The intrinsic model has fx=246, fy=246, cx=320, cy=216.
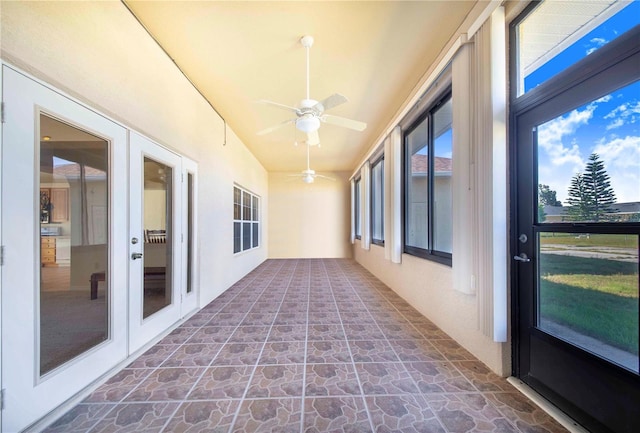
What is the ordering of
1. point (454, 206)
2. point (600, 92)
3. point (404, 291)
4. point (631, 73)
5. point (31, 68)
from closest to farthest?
point (631, 73)
point (600, 92)
point (31, 68)
point (454, 206)
point (404, 291)

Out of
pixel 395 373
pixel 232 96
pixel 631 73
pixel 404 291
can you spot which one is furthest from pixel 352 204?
pixel 631 73

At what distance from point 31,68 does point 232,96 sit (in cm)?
232

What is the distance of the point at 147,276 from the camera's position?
2.50 metres

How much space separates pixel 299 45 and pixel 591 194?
2.68 meters

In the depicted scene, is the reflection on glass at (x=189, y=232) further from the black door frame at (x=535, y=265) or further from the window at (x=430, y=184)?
the black door frame at (x=535, y=265)

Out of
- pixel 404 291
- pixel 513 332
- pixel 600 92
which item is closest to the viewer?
pixel 600 92

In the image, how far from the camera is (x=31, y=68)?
1.48 meters

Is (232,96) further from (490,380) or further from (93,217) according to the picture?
(490,380)

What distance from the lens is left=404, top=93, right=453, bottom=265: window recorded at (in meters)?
2.97

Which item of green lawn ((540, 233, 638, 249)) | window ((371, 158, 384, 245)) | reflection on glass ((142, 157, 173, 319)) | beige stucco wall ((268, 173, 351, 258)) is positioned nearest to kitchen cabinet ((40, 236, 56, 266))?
reflection on glass ((142, 157, 173, 319))

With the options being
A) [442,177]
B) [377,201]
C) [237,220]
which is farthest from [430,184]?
[237,220]

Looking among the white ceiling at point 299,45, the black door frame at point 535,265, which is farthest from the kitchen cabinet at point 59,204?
the black door frame at point 535,265

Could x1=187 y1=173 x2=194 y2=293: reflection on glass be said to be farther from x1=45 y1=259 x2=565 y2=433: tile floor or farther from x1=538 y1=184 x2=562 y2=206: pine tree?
x1=538 y1=184 x2=562 y2=206: pine tree

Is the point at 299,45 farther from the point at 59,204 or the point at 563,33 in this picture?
the point at 59,204
